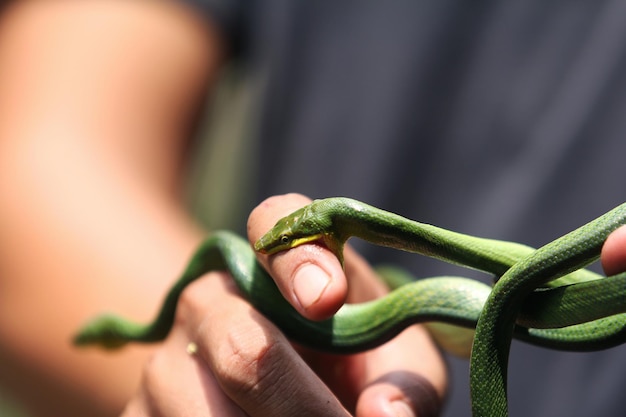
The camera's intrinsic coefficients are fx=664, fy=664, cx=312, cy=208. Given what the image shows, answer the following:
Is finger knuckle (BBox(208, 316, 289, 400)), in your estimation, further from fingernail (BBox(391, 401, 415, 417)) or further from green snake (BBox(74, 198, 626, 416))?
fingernail (BBox(391, 401, 415, 417))

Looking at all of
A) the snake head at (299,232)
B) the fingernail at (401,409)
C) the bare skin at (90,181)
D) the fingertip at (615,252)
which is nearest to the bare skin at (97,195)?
the bare skin at (90,181)

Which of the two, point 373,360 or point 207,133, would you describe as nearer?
point 373,360

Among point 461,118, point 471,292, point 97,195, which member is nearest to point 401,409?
point 471,292

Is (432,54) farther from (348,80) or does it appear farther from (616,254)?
(616,254)

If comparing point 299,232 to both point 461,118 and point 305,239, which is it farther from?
point 461,118

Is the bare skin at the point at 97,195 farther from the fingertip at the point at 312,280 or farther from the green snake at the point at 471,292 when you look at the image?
the fingertip at the point at 312,280

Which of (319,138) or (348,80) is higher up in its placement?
(348,80)

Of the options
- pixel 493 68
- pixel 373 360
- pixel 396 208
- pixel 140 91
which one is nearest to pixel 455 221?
pixel 396 208
